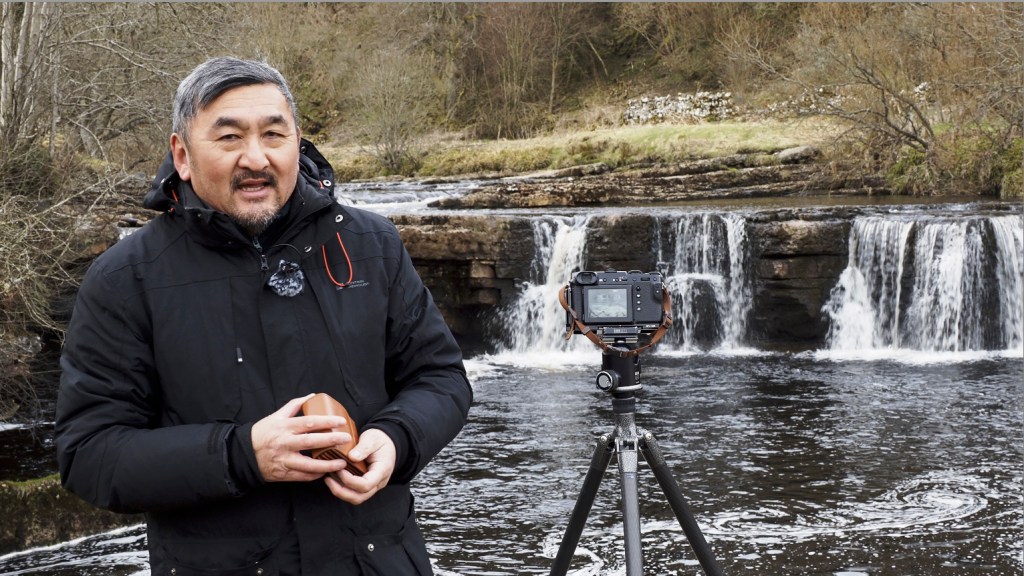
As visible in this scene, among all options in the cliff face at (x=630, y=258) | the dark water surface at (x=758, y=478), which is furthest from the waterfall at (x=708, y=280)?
the dark water surface at (x=758, y=478)

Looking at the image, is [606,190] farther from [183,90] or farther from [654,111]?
[183,90]

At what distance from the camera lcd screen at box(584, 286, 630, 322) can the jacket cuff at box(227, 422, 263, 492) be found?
4.68ft

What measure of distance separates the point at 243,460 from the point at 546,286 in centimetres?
1218

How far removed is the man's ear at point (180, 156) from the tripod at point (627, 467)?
53.0 inches

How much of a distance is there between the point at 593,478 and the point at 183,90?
1.70 m

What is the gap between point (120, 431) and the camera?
1986 millimetres

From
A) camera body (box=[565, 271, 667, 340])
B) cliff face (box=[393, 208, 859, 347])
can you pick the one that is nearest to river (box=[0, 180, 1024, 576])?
cliff face (box=[393, 208, 859, 347])

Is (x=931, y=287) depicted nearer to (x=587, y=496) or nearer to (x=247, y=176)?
(x=587, y=496)

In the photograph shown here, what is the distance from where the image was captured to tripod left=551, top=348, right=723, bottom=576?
307 centimetres

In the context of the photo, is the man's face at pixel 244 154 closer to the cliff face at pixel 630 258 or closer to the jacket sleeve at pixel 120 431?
the jacket sleeve at pixel 120 431

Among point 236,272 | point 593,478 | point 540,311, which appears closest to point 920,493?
point 593,478

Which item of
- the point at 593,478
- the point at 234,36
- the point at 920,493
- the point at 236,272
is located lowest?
the point at 920,493

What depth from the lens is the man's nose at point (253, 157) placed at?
2.08 meters

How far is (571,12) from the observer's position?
3406 cm
